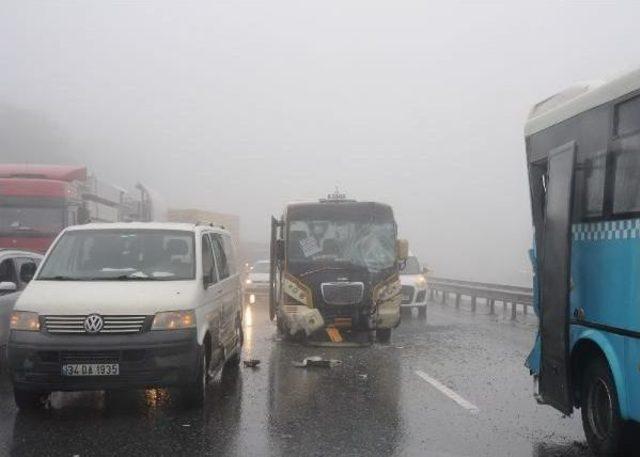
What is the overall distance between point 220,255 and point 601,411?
541 centimetres

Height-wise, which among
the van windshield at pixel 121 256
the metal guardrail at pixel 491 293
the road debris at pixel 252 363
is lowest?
the metal guardrail at pixel 491 293

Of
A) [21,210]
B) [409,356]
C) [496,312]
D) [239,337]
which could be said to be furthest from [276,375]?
[496,312]

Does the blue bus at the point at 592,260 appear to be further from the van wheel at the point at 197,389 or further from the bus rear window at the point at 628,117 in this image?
the van wheel at the point at 197,389

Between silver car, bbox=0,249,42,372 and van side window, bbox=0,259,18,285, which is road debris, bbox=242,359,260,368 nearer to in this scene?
silver car, bbox=0,249,42,372

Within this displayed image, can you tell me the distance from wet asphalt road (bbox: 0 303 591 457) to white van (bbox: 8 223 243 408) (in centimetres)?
41

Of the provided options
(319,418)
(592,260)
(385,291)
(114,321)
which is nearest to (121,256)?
(114,321)

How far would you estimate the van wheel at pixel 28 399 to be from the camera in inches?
289

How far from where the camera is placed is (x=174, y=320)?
7.31 m

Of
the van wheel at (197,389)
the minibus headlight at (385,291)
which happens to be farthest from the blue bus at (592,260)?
the minibus headlight at (385,291)

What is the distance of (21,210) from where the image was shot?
707 inches

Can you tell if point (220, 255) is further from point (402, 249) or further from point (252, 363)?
point (402, 249)

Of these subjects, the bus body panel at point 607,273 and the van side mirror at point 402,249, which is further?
the van side mirror at point 402,249

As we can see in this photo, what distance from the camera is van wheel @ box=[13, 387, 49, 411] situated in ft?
24.1

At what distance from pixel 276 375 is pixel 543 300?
442 cm
